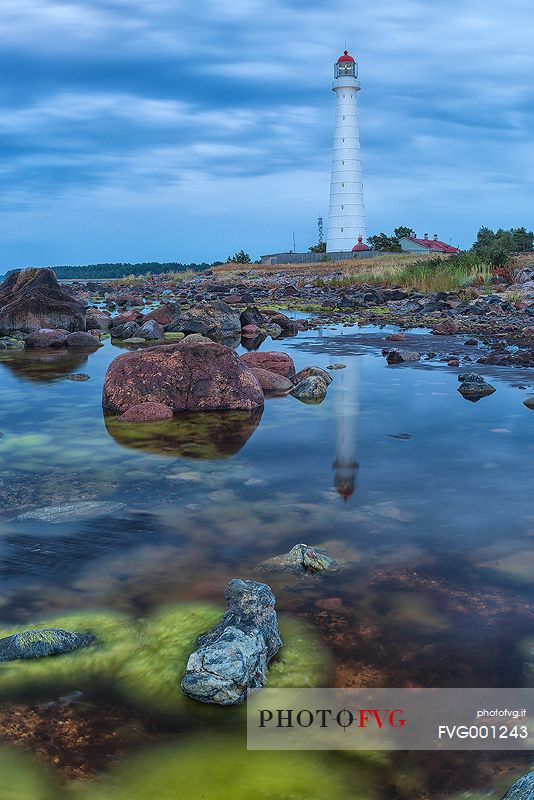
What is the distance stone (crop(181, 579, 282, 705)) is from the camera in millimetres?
2846

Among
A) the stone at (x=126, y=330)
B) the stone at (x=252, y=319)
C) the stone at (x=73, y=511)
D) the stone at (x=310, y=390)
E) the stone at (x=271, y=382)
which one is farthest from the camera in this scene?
the stone at (x=252, y=319)

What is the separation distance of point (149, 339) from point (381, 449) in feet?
35.2

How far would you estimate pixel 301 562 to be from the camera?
393 cm

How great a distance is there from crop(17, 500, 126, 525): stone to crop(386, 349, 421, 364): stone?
7.88 m

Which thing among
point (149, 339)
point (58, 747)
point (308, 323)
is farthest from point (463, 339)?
point (58, 747)

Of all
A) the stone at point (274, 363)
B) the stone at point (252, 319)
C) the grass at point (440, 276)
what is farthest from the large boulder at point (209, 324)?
the grass at point (440, 276)

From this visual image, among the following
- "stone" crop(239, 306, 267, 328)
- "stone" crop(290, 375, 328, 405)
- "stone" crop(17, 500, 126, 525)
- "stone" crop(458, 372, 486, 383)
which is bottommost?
"stone" crop(17, 500, 126, 525)

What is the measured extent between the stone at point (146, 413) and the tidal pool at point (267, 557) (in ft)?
0.58

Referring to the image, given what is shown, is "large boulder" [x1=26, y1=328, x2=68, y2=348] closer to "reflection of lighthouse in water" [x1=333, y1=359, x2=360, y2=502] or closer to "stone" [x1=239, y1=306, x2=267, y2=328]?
"stone" [x1=239, y1=306, x2=267, y2=328]

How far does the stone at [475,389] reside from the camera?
29.5 ft

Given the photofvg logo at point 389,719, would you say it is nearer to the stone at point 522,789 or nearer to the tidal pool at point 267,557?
the tidal pool at point 267,557

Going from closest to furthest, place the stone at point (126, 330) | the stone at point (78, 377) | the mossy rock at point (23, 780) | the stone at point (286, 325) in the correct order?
the mossy rock at point (23, 780) → the stone at point (78, 377) → the stone at point (126, 330) → the stone at point (286, 325)

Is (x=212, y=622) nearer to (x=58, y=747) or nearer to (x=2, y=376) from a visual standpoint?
(x=58, y=747)

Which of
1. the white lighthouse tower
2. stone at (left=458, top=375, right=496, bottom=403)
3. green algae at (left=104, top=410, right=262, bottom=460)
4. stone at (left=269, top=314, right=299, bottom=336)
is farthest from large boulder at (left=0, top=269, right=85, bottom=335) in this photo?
the white lighthouse tower
